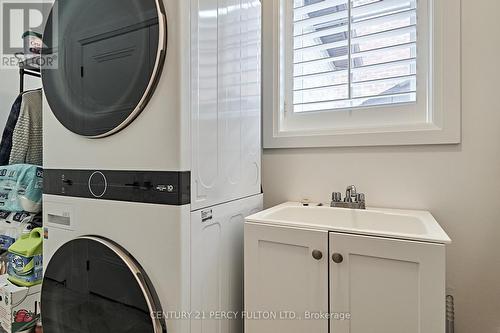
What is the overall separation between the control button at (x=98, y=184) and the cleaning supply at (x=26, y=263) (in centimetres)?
51

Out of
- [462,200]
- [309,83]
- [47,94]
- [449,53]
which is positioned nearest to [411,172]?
[462,200]

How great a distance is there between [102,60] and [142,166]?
0.41 metres

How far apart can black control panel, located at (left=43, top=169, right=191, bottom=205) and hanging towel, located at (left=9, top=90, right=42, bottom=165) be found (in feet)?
1.85

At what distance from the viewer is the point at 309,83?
1584 mm

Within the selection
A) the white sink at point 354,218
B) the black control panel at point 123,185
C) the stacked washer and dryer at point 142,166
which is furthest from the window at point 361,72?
the black control panel at point 123,185

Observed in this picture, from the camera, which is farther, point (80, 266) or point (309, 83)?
point (309, 83)

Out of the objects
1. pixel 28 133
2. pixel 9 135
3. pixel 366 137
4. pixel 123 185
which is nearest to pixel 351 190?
pixel 366 137

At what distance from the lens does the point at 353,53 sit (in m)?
1.46

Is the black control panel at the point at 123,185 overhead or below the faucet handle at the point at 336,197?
overhead

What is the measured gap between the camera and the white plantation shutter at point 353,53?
1365 millimetres

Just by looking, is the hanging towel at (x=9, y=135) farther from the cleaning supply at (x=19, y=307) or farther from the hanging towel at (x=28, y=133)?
the cleaning supply at (x=19, y=307)

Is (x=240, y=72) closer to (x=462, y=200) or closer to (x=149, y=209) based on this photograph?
(x=149, y=209)

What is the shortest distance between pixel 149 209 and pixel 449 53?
1356 millimetres

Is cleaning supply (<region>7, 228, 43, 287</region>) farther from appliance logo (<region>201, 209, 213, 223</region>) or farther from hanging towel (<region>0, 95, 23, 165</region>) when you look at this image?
appliance logo (<region>201, 209, 213, 223</region>)
